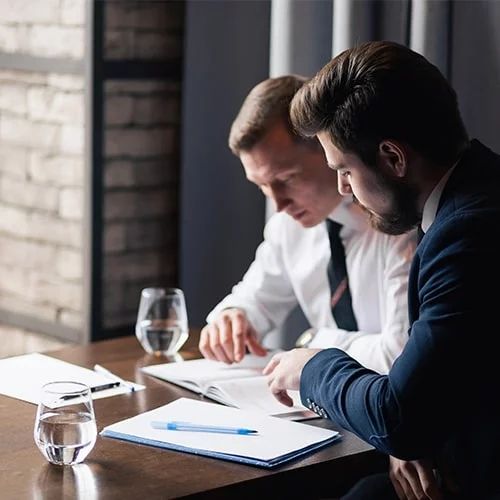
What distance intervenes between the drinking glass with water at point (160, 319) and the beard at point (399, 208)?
2.06 feet

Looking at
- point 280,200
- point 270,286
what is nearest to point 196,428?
point 280,200

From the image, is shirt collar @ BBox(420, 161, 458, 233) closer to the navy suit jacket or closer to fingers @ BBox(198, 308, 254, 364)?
the navy suit jacket

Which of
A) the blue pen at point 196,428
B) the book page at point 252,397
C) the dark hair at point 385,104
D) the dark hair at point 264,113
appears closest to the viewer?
the dark hair at point 385,104

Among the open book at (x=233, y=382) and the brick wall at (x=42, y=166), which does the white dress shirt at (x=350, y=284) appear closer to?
the open book at (x=233, y=382)

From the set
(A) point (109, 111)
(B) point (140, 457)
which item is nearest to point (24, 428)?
(B) point (140, 457)

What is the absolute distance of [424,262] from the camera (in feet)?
5.76

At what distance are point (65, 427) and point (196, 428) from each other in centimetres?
25

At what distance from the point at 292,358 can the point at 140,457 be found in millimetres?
332

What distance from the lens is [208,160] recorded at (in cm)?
364

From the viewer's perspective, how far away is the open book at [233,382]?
6.76 ft

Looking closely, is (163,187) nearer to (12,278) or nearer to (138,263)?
(138,263)

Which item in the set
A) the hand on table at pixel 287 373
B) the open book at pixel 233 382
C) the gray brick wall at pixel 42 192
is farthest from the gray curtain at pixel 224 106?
the hand on table at pixel 287 373

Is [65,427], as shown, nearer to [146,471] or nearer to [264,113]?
[146,471]

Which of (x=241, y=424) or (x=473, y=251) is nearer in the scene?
(x=473, y=251)
